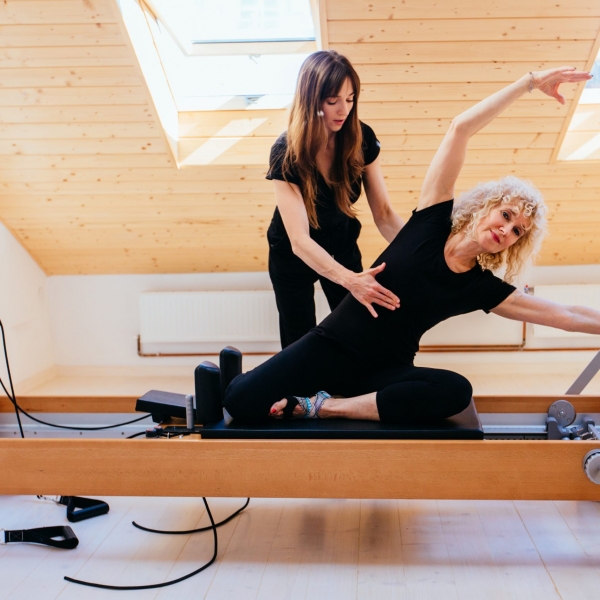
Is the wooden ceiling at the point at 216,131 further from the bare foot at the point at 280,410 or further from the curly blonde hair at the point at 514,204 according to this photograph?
the bare foot at the point at 280,410

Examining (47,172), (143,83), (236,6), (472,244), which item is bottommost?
(472,244)

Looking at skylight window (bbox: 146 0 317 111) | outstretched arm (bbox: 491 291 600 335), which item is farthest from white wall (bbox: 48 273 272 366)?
outstretched arm (bbox: 491 291 600 335)

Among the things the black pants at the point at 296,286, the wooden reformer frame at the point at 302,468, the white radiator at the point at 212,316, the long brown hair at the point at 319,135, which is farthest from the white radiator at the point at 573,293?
the wooden reformer frame at the point at 302,468

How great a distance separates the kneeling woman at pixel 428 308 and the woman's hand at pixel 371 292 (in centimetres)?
3

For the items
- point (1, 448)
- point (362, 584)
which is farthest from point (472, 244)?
point (1, 448)

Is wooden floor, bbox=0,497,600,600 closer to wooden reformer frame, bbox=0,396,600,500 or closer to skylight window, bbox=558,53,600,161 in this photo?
wooden reformer frame, bbox=0,396,600,500

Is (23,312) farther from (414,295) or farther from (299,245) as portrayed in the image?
(414,295)

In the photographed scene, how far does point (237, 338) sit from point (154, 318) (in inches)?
19.3

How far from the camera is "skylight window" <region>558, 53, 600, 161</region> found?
333 cm

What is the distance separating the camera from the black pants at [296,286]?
2.24m

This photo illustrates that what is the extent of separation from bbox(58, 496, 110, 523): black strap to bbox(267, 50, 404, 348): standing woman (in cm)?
78

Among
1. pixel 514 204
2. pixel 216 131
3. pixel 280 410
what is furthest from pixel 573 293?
pixel 280 410

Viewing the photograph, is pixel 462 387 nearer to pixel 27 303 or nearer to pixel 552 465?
pixel 552 465

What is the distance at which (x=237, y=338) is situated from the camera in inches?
158
